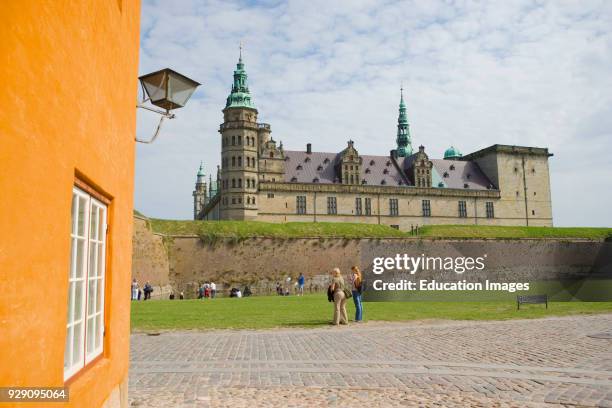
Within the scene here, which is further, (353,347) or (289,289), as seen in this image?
(289,289)

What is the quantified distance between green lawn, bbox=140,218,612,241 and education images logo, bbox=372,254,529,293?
83.5 inches

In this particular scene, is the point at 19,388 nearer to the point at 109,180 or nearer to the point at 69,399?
the point at 69,399

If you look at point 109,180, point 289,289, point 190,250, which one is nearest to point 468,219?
point 289,289

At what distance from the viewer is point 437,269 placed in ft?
147

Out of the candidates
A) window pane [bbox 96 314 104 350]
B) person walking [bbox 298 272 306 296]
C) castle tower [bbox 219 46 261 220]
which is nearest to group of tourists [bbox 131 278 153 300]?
person walking [bbox 298 272 306 296]

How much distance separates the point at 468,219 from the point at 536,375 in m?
53.7

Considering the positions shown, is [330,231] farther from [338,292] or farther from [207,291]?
[338,292]

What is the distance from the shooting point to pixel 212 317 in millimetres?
16156

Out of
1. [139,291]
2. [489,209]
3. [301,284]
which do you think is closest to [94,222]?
[139,291]

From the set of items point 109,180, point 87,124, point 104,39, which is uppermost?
point 104,39

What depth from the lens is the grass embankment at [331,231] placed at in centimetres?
3966

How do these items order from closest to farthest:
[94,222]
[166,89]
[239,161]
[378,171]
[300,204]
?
[94,222] → [166,89] → [239,161] → [300,204] → [378,171]

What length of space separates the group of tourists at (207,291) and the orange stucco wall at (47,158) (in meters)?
31.3

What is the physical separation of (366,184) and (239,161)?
14.4 m
